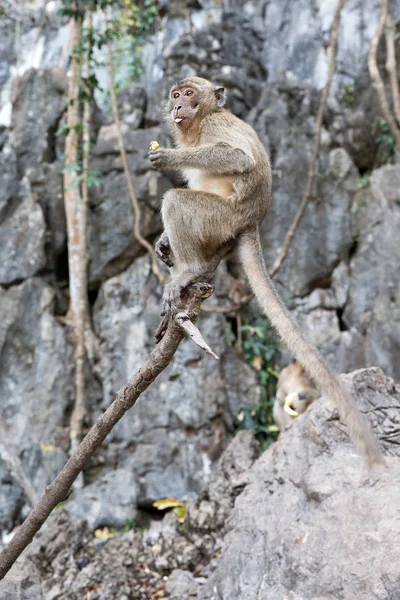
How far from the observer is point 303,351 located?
8.75 ft

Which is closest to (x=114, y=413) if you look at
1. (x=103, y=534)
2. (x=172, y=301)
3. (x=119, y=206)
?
(x=172, y=301)

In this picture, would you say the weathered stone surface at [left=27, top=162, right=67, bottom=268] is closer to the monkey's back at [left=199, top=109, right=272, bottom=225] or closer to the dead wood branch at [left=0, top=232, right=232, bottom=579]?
the monkey's back at [left=199, top=109, right=272, bottom=225]

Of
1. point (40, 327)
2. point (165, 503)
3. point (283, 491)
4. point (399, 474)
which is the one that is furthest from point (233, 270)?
point (399, 474)

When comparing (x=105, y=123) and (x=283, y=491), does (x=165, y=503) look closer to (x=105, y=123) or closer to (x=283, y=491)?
(x=283, y=491)

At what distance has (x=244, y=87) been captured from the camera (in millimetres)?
9727

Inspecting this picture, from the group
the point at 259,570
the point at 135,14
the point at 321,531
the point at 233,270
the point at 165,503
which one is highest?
the point at 135,14

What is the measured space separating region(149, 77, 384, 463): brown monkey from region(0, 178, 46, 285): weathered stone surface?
5098 millimetres

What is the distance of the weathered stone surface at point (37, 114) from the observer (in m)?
8.90

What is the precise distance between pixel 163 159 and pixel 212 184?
40cm

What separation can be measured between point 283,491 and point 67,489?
1553 mm

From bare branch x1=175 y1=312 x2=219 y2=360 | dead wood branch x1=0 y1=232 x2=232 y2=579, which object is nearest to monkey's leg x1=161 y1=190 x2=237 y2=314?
dead wood branch x1=0 y1=232 x2=232 y2=579

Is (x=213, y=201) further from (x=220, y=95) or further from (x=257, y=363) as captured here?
(x=257, y=363)

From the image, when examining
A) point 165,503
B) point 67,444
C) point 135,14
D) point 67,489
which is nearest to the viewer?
point 67,489

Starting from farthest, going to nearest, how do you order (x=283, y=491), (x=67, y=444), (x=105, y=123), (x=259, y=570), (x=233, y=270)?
(x=105, y=123)
(x=233, y=270)
(x=67, y=444)
(x=283, y=491)
(x=259, y=570)
